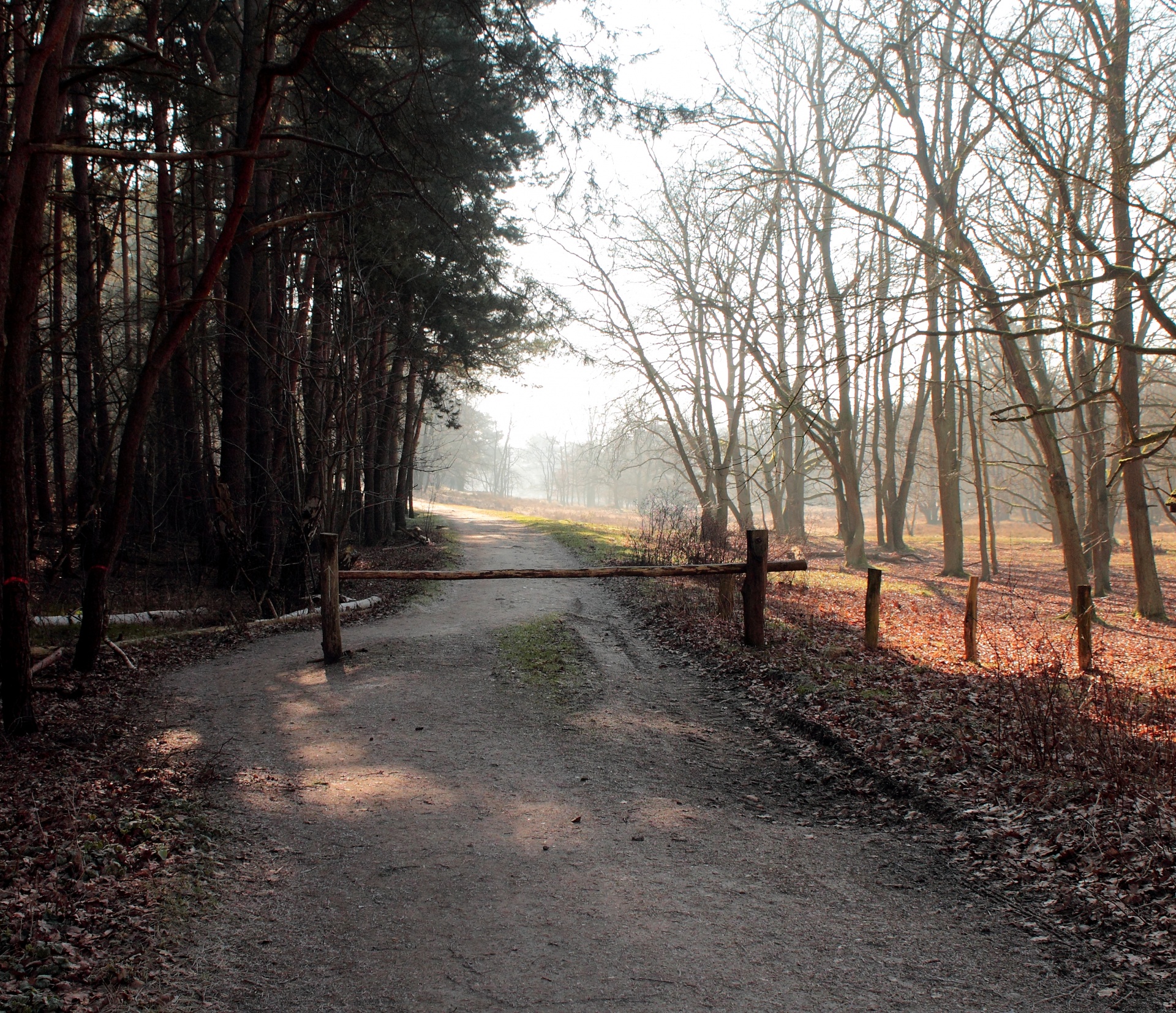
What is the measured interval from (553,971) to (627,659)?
20.4 feet

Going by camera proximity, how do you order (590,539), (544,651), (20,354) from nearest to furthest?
(20,354) → (544,651) → (590,539)

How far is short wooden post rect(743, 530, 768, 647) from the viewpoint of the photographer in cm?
945

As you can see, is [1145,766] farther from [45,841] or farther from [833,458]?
[833,458]

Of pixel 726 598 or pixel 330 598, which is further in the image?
pixel 726 598

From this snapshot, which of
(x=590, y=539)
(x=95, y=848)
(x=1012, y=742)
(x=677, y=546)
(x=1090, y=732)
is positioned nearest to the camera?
(x=95, y=848)

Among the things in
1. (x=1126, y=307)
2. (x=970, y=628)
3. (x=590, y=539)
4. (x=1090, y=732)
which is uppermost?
(x=1126, y=307)

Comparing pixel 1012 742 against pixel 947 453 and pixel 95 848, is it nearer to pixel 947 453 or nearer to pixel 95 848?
pixel 95 848

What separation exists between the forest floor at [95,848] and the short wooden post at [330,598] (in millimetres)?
1943

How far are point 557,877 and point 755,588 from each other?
572 cm

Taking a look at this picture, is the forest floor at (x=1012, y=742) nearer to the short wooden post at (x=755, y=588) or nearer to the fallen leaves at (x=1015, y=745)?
the fallen leaves at (x=1015, y=745)

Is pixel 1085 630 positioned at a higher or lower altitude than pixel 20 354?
lower

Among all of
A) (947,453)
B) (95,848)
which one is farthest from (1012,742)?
(947,453)

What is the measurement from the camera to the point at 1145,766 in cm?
511

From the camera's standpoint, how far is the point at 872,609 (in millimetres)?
9672
